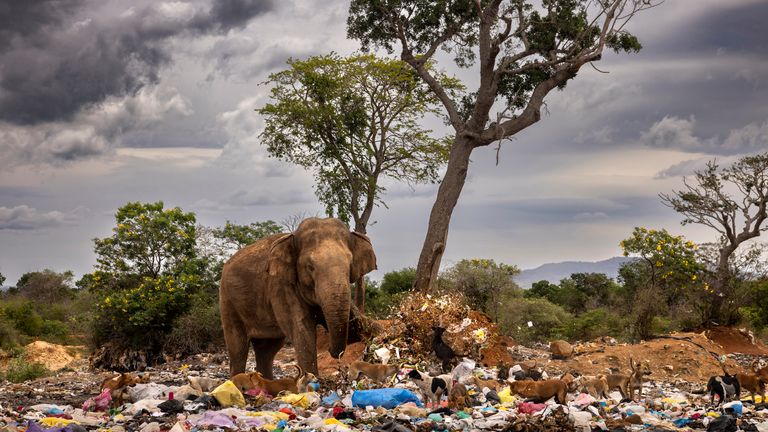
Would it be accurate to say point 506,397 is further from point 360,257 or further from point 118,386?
point 118,386

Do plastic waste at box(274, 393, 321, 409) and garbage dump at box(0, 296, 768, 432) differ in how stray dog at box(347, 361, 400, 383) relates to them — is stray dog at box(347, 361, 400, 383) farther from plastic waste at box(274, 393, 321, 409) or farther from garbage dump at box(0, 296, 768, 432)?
plastic waste at box(274, 393, 321, 409)

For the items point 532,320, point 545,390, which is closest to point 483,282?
point 532,320

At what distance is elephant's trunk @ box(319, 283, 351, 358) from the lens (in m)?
11.1

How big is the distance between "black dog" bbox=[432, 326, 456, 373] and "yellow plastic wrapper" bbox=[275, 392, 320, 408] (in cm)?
299

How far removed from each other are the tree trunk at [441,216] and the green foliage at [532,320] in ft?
12.4

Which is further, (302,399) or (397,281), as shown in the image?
(397,281)

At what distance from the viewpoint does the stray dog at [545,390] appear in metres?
10.0

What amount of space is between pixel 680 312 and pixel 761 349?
398cm

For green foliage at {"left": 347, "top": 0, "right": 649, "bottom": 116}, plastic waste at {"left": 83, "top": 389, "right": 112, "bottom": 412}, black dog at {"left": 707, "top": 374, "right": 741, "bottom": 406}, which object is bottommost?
black dog at {"left": 707, "top": 374, "right": 741, "bottom": 406}

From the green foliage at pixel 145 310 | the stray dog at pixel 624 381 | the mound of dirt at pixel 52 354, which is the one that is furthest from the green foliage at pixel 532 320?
the mound of dirt at pixel 52 354

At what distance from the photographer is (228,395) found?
995 centimetres

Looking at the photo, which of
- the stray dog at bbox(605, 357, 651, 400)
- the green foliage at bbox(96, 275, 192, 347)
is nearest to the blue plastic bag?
the stray dog at bbox(605, 357, 651, 400)

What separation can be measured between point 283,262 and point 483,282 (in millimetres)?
15890

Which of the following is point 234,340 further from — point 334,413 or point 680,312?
point 680,312
